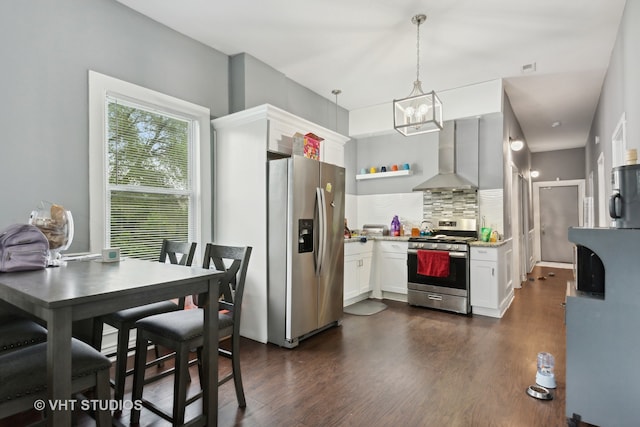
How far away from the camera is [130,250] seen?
3010 mm

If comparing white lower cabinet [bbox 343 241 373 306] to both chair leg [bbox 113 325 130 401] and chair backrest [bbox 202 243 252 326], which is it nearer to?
chair backrest [bbox 202 243 252 326]

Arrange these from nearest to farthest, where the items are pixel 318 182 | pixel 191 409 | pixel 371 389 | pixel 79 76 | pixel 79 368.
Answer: pixel 79 368 < pixel 191 409 < pixel 371 389 < pixel 79 76 < pixel 318 182

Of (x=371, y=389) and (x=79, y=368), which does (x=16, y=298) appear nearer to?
(x=79, y=368)

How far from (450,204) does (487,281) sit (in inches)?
50.2

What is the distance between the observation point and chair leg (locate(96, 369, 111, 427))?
1.42 metres

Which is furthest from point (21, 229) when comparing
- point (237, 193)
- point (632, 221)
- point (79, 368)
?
point (632, 221)

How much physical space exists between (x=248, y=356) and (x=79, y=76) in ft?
8.56

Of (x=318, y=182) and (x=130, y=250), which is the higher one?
(x=318, y=182)

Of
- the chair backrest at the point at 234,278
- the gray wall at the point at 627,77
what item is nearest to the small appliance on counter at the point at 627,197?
the gray wall at the point at 627,77

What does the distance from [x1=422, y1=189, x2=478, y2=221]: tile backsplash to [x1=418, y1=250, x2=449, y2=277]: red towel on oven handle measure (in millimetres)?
883

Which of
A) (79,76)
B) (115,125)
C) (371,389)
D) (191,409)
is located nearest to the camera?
(191,409)

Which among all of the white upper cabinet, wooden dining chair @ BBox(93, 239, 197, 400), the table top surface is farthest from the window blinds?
the table top surface

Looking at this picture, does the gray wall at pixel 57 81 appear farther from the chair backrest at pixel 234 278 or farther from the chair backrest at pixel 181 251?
the chair backrest at pixel 234 278

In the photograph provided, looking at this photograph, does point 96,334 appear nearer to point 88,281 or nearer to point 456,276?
point 88,281
